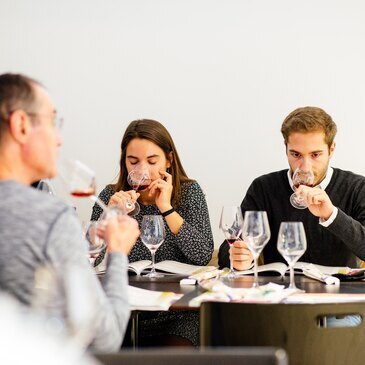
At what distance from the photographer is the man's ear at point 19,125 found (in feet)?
4.94

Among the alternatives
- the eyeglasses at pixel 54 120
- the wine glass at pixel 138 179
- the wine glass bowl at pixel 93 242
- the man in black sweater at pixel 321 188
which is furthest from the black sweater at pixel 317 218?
the eyeglasses at pixel 54 120

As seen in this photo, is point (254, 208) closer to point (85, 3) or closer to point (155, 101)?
point (155, 101)

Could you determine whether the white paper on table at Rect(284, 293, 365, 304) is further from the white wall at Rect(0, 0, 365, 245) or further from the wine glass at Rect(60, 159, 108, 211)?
the white wall at Rect(0, 0, 365, 245)

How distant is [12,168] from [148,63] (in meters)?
2.57

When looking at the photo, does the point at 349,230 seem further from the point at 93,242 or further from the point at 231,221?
the point at 93,242

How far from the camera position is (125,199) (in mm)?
2969

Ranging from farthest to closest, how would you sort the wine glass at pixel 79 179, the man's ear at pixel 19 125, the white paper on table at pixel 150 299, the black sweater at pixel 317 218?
the black sweater at pixel 317 218 → the white paper on table at pixel 150 299 → the wine glass at pixel 79 179 → the man's ear at pixel 19 125

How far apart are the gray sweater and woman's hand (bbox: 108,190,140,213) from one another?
1500 millimetres

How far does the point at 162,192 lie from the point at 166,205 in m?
0.06

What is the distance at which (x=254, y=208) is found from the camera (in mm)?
3225

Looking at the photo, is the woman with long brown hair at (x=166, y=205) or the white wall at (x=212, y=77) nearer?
the woman with long brown hair at (x=166, y=205)

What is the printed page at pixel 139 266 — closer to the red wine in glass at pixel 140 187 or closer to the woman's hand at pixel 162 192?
the woman's hand at pixel 162 192

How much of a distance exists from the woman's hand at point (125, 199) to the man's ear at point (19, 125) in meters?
1.43

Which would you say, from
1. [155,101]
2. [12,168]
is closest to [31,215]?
[12,168]
